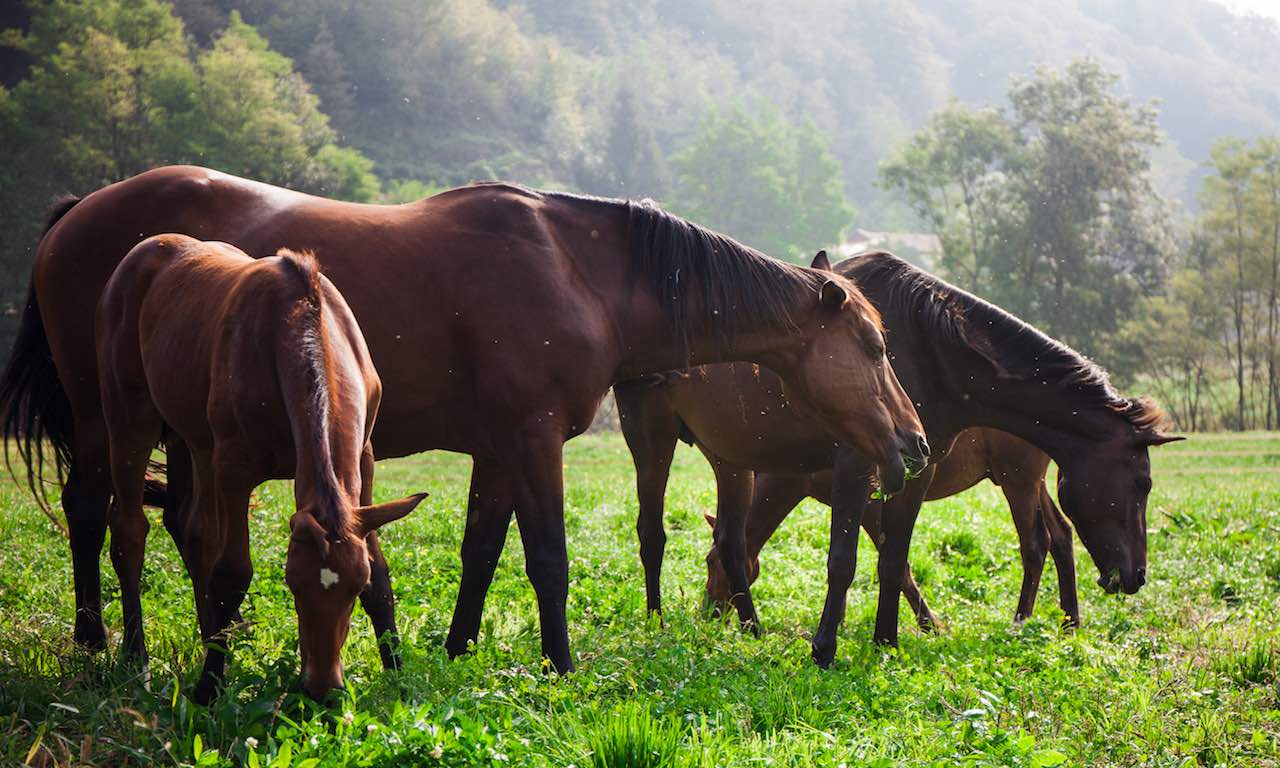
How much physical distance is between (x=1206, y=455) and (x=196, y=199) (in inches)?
931

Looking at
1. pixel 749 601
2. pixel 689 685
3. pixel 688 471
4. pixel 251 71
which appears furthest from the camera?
pixel 251 71

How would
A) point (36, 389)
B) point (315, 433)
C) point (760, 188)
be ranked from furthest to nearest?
1. point (760, 188)
2. point (36, 389)
3. point (315, 433)

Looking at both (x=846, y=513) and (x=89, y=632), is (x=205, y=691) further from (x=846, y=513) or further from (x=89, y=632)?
(x=846, y=513)

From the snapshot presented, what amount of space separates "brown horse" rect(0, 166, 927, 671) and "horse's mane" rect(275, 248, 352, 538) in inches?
40.4

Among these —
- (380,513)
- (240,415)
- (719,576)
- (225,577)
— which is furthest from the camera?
(719,576)

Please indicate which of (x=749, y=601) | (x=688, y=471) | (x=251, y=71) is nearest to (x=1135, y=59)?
(x=251, y=71)

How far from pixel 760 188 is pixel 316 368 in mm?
86238

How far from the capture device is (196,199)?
6051 mm

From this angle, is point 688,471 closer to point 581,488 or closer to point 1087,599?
point 581,488

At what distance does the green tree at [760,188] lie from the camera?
8669 centimetres

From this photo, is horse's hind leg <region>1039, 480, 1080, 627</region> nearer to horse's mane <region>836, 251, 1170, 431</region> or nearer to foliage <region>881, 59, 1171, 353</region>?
horse's mane <region>836, 251, 1170, 431</region>

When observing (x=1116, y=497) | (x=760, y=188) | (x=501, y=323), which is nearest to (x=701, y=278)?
(x=501, y=323)

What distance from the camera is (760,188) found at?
8825 cm

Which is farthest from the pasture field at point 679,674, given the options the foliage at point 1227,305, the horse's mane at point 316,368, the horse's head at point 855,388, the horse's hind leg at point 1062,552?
the foliage at point 1227,305
